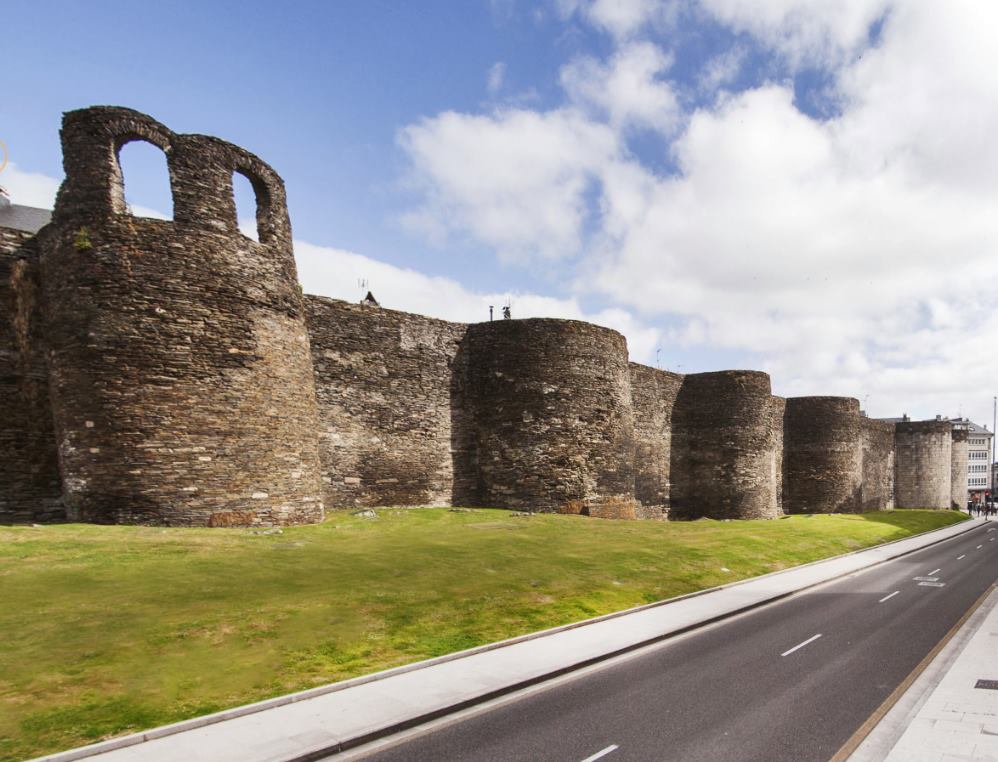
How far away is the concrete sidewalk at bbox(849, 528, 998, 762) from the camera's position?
7.08 m

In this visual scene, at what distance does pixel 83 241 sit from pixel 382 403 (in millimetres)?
12484

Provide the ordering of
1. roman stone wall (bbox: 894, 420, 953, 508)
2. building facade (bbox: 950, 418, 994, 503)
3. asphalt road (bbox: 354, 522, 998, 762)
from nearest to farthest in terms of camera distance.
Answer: asphalt road (bbox: 354, 522, 998, 762) < roman stone wall (bbox: 894, 420, 953, 508) < building facade (bbox: 950, 418, 994, 503)

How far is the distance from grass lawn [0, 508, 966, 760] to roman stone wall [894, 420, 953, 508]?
60468 mm

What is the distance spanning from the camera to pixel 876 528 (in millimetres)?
38688

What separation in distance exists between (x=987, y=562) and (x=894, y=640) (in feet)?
63.9

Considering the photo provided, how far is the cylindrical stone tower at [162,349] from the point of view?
1725 cm

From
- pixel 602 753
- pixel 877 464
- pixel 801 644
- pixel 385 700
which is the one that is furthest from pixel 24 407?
pixel 877 464

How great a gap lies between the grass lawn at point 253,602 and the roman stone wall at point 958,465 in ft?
242

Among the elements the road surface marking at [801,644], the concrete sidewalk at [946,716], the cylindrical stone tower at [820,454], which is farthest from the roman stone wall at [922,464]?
the road surface marking at [801,644]

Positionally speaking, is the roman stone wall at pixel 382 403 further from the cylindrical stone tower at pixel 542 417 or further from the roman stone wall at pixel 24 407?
the roman stone wall at pixel 24 407

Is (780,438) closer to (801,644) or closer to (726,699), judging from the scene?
(801,644)

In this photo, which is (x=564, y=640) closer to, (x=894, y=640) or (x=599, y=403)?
(x=894, y=640)

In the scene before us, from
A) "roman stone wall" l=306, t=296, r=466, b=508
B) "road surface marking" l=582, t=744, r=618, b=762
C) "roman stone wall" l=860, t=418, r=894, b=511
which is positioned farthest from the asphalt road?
"roman stone wall" l=860, t=418, r=894, b=511

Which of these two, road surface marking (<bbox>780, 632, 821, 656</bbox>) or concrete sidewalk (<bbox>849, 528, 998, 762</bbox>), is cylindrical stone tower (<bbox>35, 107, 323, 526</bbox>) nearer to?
road surface marking (<bbox>780, 632, 821, 656</bbox>)
